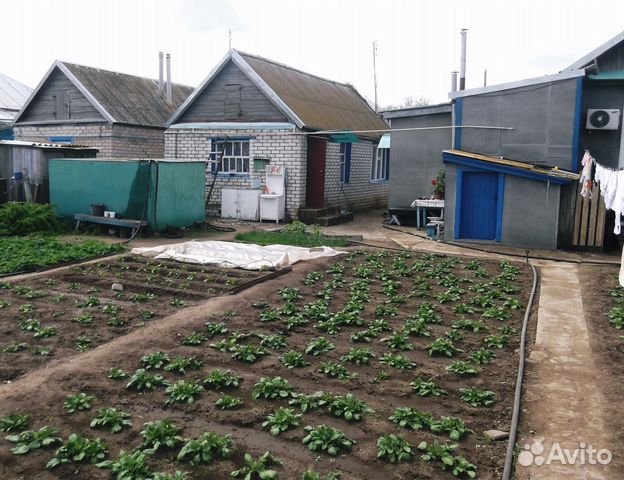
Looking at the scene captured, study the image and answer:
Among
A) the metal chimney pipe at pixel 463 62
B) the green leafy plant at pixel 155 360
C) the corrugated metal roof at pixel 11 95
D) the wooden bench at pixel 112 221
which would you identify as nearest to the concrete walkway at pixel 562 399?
the green leafy plant at pixel 155 360

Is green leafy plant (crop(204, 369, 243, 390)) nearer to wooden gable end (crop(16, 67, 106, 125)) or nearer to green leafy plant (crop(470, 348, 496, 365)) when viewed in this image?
green leafy plant (crop(470, 348, 496, 365))

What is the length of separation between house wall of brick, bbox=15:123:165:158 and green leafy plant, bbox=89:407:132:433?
1761cm

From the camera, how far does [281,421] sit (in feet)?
15.0

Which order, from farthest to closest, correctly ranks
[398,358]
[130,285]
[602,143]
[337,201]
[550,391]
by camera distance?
[337,201]
[602,143]
[130,285]
[398,358]
[550,391]

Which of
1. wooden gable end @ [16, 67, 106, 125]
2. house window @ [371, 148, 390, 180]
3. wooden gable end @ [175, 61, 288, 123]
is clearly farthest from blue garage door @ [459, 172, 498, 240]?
wooden gable end @ [16, 67, 106, 125]

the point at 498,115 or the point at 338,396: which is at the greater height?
the point at 498,115

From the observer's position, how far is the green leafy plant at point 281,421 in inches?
176

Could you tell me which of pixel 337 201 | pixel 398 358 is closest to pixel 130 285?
pixel 398 358

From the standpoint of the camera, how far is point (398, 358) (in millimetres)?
5973

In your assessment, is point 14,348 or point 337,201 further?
point 337,201

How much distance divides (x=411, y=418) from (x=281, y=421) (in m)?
0.99

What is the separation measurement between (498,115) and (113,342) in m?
10.7

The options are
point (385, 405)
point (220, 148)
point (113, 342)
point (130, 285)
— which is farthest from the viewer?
point (220, 148)

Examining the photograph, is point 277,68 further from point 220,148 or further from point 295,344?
point 295,344
